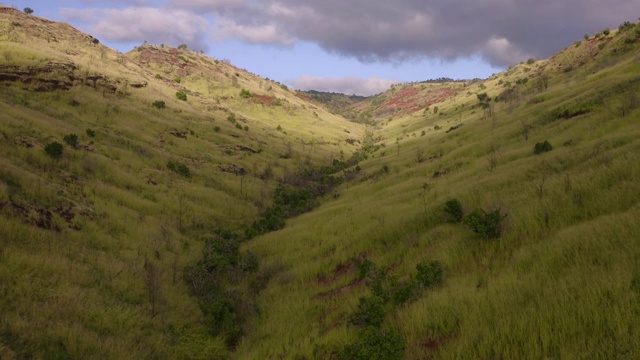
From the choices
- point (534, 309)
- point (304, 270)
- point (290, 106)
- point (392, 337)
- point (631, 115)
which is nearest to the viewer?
point (534, 309)

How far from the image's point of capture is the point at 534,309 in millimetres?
4586

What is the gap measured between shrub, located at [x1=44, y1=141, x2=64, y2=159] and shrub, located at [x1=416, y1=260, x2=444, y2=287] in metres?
16.2

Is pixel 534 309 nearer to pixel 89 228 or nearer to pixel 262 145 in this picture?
pixel 89 228

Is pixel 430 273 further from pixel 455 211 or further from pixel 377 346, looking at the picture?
pixel 455 211

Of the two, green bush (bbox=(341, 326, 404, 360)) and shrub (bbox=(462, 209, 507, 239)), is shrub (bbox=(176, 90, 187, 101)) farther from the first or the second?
green bush (bbox=(341, 326, 404, 360))

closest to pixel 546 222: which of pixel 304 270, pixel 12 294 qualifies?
pixel 304 270

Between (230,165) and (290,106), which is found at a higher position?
(290,106)

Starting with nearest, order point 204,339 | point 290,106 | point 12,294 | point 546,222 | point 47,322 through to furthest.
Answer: point 47,322, point 12,294, point 546,222, point 204,339, point 290,106

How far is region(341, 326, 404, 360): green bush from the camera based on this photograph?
5.06m

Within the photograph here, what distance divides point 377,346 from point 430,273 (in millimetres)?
2204

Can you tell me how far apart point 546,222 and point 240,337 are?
673cm

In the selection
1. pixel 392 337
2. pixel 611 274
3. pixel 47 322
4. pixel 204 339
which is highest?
pixel 611 274

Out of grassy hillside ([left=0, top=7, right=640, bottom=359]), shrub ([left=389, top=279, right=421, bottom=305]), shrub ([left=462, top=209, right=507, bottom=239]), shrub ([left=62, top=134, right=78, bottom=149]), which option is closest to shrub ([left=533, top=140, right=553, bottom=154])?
grassy hillside ([left=0, top=7, right=640, bottom=359])

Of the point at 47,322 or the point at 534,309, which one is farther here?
the point at 47,322
